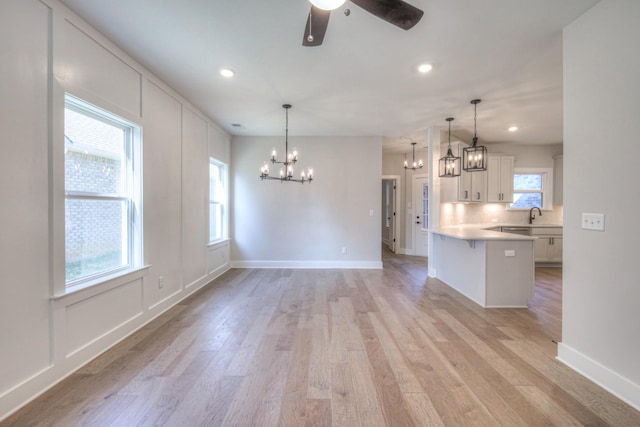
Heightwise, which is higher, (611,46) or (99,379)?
(611,46)

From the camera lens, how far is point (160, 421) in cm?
151

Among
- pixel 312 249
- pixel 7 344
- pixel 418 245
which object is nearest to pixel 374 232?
pixel 312 249

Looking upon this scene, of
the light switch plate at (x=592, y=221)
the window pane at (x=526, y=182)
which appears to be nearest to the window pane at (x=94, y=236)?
the light switch plate at (x=592, y=221)

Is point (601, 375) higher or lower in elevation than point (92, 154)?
lower

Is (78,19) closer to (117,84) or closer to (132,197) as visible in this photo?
(117,84)

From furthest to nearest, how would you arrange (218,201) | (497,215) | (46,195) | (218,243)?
(497,215) < (218,201) < (218,243) < (46,195)

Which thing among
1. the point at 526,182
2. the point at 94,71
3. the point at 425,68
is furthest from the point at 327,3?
the point at 526,182

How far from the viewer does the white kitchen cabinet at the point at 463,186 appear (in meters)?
5.11

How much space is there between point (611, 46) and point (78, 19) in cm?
392

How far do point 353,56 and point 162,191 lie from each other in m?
2.64

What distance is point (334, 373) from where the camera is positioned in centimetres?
194

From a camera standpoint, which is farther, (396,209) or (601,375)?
(396,209)

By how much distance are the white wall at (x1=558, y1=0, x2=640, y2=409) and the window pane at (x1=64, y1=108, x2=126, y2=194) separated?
399 centimetres

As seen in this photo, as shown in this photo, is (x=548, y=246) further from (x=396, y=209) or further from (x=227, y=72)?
(x=227, y=72)
